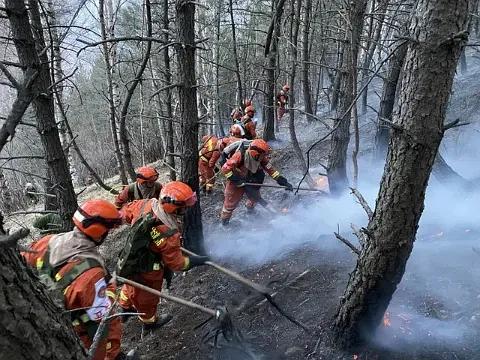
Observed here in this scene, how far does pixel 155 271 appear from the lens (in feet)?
16.4

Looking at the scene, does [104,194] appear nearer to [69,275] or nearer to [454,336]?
[69,275]

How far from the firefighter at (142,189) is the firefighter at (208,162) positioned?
9.67 ft

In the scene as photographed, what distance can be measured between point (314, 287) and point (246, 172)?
138 inches

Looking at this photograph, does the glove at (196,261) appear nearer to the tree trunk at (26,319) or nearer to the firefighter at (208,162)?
the tree trunk at (26,319)

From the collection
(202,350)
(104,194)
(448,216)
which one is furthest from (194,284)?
(104,194)

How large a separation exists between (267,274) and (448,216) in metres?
3.33

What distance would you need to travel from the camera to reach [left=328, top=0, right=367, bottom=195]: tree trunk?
6.12 metres

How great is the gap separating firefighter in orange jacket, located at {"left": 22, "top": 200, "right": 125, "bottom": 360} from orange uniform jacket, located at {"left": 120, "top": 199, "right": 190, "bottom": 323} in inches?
36.3

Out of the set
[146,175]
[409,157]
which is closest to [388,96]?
[146,175]

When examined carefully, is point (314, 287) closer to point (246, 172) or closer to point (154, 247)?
point (154, 247)

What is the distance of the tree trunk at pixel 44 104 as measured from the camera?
432 cm

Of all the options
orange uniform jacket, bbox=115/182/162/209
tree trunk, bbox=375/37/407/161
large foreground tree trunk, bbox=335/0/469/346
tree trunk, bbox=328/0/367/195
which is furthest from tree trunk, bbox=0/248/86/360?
tree trunk, bbox=375/37/407/161

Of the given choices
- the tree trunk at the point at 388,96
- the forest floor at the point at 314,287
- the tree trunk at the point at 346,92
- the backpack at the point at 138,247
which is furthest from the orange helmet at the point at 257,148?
the backpack at the point at 138,247

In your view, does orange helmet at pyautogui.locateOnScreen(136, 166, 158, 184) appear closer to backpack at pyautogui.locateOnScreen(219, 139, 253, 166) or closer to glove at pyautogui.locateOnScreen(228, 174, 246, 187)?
glove at pyautogui.locateOnScreen(228, 174, 246, 187)
